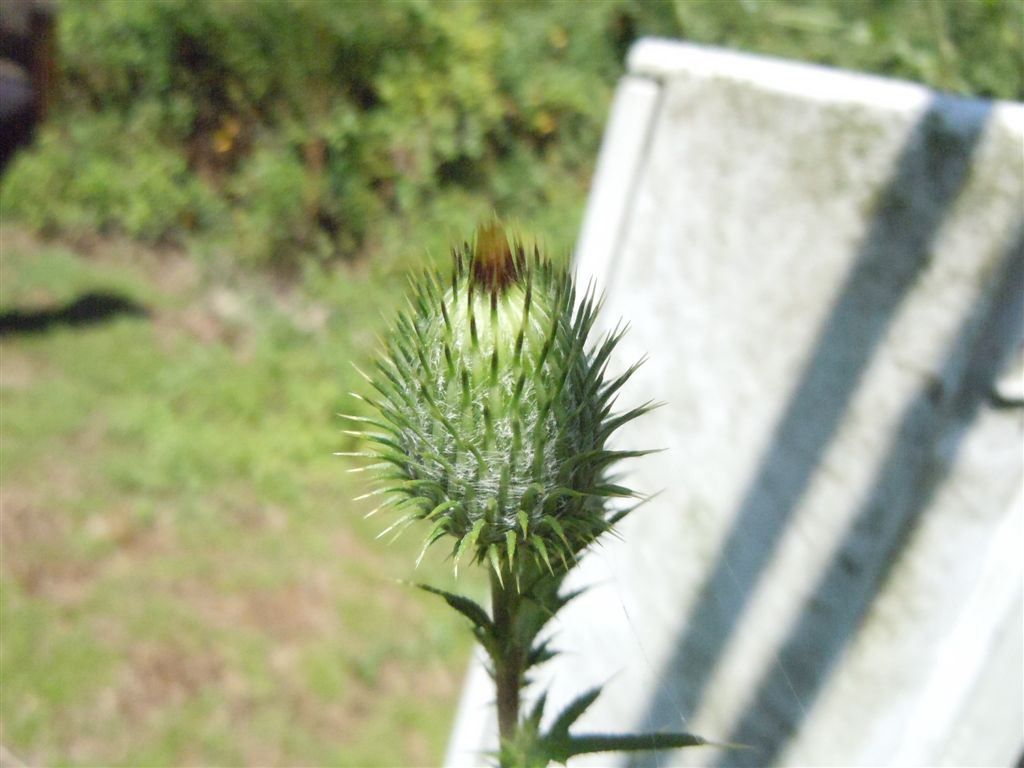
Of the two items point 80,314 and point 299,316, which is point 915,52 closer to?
point 299,316

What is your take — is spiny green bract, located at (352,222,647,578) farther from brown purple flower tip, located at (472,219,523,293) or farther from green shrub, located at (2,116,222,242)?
green shrub, located at (2,116,222,242)

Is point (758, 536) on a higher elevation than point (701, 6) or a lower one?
lower

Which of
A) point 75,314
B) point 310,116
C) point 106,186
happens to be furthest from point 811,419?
point 106,186

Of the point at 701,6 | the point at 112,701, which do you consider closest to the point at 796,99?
the point at 701,6

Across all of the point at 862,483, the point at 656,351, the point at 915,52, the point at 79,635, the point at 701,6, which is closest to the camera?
the point at 862,483

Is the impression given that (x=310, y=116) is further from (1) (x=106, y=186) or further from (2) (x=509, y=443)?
(2) (x=509, y=443)
